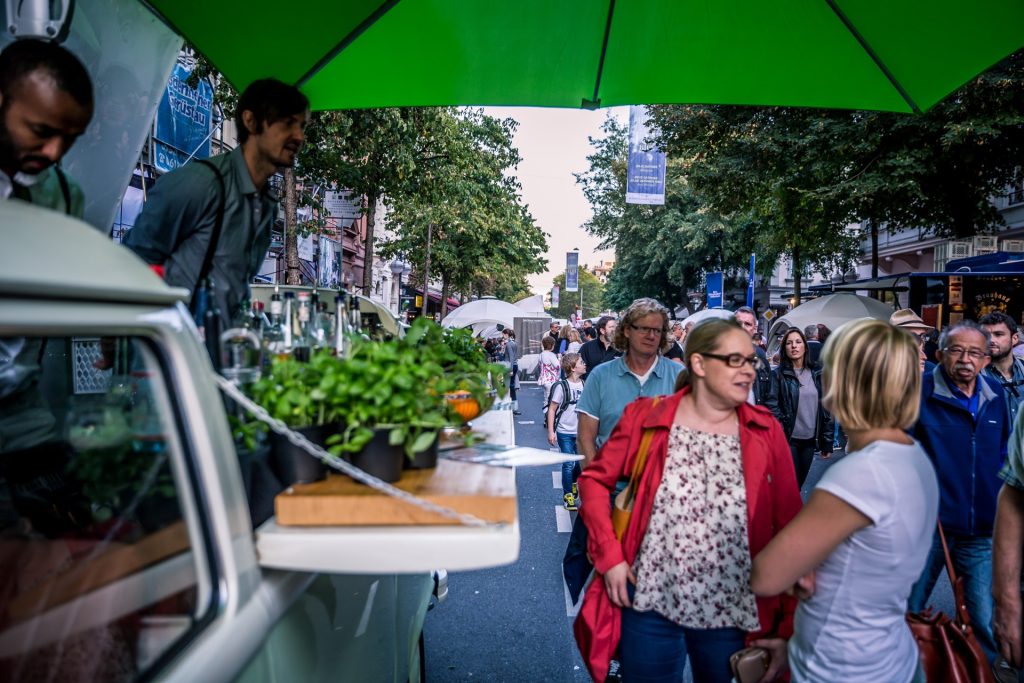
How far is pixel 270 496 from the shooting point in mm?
1781

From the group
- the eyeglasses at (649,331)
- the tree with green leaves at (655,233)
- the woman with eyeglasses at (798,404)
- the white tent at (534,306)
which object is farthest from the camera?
the white tent at (534,306)

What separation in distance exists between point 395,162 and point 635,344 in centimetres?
942

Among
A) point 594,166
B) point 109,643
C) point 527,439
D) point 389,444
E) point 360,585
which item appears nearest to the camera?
point 109,643

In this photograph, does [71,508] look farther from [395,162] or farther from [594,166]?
[594,166]

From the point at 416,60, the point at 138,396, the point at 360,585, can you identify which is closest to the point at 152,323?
the point at 138,396

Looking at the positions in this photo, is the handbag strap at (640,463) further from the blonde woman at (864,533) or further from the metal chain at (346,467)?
Result: the metal chain at (346,467)

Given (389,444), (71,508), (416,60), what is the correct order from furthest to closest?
(416,60)
(71,508)
(389,444)

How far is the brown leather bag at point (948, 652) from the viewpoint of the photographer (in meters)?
2.39

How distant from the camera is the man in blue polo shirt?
416 centimetres

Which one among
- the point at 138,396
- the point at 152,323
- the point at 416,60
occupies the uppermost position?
the point at 416,60

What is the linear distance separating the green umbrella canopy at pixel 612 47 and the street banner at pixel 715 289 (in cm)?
2306

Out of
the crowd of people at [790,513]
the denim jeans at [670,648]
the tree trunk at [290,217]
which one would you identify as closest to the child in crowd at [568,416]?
the crowd of people at [790,513]

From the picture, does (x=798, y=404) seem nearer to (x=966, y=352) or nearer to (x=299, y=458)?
(x=966, y=352)

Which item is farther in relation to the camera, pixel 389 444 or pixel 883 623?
pixel 883 623
